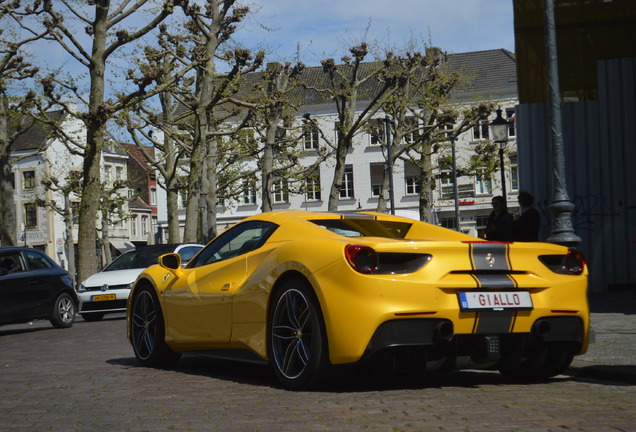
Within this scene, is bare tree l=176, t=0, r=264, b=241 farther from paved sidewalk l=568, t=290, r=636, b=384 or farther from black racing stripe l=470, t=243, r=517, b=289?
black racing stripe l=470, t=243, r=517, b=289

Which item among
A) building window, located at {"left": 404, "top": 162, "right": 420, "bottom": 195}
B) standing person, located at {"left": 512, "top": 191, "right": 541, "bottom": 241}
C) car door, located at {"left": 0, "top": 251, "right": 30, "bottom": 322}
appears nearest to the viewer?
standing person, located at {"left": 512, "top": 191, "right": 541, "bottom": 241}

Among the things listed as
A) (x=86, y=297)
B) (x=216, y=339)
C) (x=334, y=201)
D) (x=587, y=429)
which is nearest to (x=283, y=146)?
(x=334, y=201)

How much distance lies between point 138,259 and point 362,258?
16.8 m

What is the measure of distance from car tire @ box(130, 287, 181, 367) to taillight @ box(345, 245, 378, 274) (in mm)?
3194

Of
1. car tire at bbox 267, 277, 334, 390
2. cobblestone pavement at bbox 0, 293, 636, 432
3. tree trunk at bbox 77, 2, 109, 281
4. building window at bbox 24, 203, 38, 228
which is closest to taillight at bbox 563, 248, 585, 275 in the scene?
cobblestone pavement at bbox 0, 293, 636, 432

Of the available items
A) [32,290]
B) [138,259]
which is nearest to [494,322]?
[32,290]

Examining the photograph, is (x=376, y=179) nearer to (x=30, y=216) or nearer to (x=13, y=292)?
(x=30, y=216)

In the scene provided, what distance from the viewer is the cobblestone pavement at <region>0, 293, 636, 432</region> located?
19.0 ft

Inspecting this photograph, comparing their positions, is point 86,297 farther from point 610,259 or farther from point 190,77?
point 190,77

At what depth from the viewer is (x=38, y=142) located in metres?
82.2

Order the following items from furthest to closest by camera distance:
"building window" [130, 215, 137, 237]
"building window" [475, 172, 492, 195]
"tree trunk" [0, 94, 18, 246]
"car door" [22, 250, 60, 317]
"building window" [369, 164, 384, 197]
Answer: "building window" [130, 215, 137, 237]
"building window" [369, 164, 384, 197]
"building window" [475, 172, 492, 195]
"tree trunk" [0, 94, 18, 246]
"car door" [22, 250, 60, 317]

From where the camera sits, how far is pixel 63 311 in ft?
64.1

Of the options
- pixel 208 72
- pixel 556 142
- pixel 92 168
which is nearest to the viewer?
pixel 556 142

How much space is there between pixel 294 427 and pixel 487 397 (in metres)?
1.61
